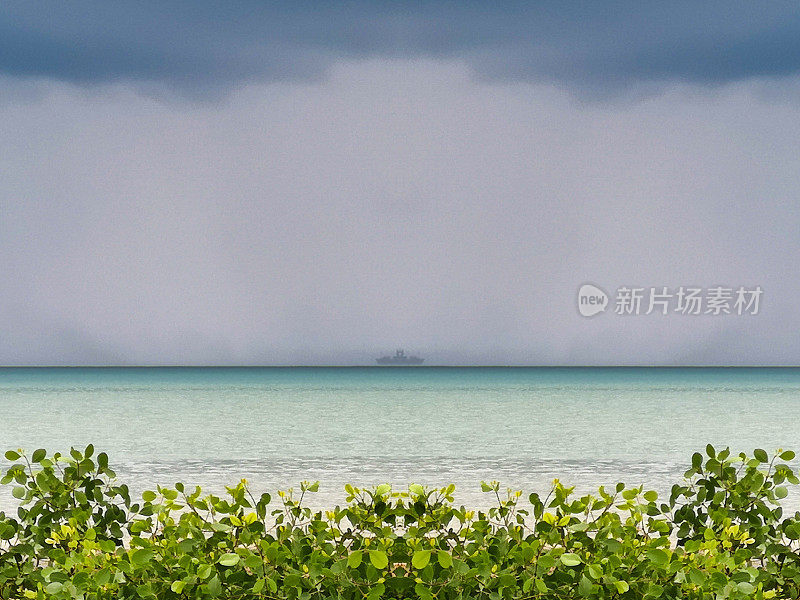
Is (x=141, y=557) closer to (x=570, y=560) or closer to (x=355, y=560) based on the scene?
(x=355, y=560)

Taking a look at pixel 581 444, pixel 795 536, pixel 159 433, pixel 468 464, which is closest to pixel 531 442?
pixel 581 444

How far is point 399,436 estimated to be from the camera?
719 inches

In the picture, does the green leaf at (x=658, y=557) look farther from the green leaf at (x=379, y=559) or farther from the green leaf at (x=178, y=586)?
the green leaf at (x=178, y=586)

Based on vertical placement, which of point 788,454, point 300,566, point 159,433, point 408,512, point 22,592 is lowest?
point 159,433

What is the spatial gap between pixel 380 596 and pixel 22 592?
1.36 m

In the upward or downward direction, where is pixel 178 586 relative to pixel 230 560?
downward

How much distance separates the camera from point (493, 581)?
2.56 metres

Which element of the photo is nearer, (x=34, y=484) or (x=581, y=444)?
(x=34, y=484)

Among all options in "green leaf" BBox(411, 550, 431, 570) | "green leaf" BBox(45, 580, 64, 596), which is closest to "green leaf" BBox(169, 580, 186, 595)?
"green leaf" BBox(45, 580, 64, 596)

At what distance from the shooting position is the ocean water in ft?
40.9

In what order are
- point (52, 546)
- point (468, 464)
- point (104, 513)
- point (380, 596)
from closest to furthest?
point (380, 596), point (52, 546), point (104, 513), point (468, 464)

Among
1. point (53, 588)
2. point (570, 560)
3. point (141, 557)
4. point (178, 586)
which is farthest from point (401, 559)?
point (53, 588)

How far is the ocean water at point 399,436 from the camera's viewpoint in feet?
40.9

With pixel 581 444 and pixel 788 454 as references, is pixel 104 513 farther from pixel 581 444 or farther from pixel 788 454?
pixel 581 444
